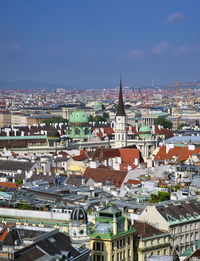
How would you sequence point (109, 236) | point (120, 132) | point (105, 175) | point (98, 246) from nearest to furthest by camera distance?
point (109, 236) → point (98, 246) → point (105, 175) → point (120, 132)

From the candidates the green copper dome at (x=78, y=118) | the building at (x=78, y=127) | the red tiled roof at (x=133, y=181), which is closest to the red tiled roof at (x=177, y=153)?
the red tiled roof at (x=133, y=181)

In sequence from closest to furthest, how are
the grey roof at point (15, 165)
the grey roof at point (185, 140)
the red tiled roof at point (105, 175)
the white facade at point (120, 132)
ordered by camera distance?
1. the red tiled roof at point (105, 175)
2. the grey roof at point (15, 165)
3. the grey roof at point (185, 140)
4. the white facade at point (120, 132)

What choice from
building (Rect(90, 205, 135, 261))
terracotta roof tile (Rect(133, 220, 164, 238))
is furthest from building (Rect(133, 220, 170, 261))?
building (Rect(90, 205, 135, 261))

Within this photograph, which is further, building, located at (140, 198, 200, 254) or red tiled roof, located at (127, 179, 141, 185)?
red tiled roof, located at (127, 179, 141, 185)

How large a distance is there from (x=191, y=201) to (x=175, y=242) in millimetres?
6720

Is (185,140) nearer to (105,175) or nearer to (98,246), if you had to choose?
(105,175)

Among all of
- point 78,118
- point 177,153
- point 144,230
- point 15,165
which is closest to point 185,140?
point 78,118

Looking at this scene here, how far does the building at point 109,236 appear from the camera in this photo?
43469mm

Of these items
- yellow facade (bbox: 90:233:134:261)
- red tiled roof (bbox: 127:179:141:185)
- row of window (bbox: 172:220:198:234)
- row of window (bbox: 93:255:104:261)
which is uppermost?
red tiled roof (bbox: 127:179:141:185)

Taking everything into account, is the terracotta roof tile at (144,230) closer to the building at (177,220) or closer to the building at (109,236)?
the building at (177,220)

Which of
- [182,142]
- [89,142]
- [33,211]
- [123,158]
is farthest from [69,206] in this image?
[89,142]

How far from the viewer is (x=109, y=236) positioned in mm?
43312

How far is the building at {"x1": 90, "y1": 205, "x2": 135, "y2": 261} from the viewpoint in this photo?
43.5 m

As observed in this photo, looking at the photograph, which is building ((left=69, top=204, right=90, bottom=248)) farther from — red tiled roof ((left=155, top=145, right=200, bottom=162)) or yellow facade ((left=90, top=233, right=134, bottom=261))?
red tiled roof ((left=155, top=145, right=200, bottom=162))
